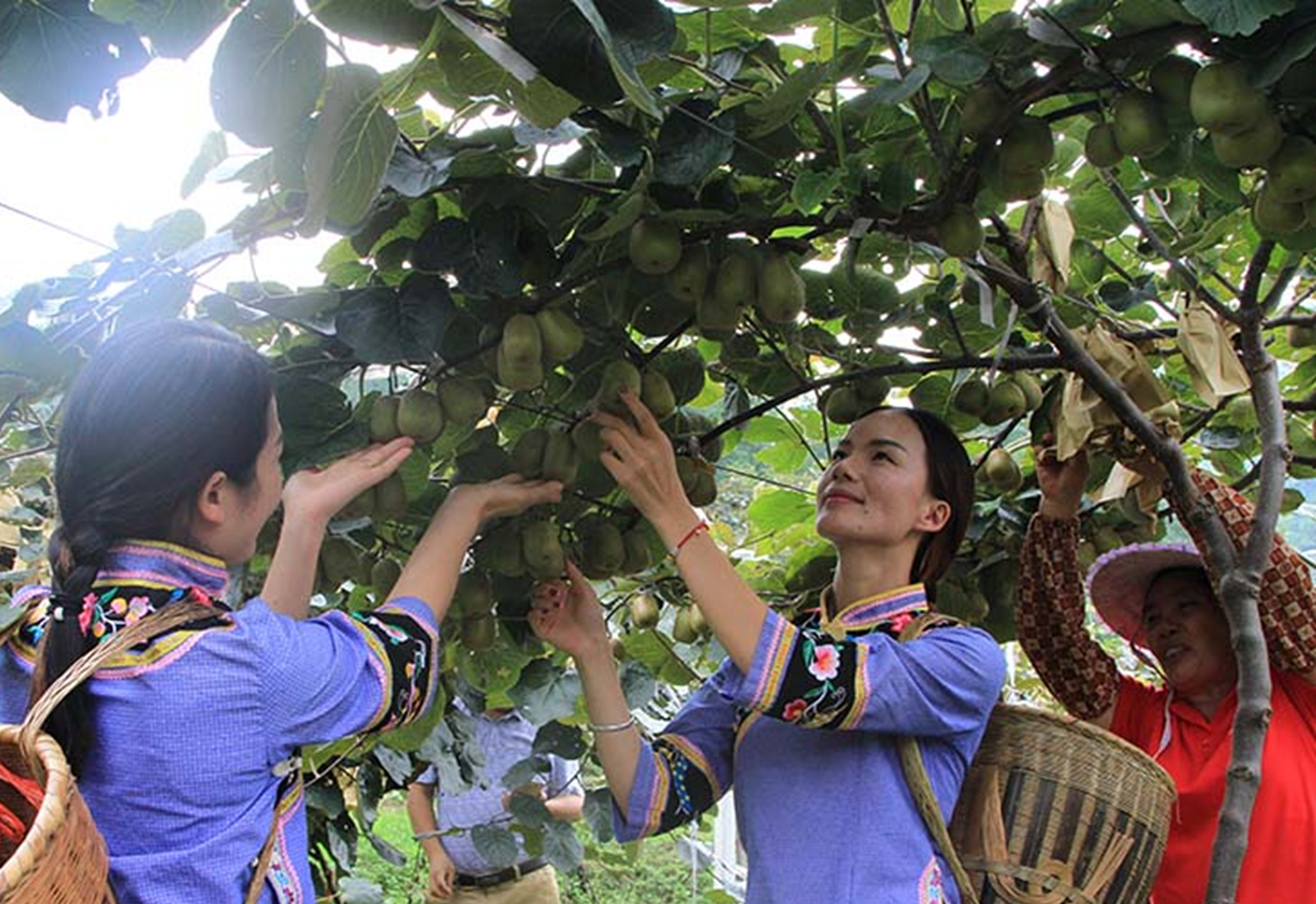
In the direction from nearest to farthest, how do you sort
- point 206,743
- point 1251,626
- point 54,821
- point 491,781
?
1. point 54,821
2. point 206,743
3. point 1251,626
4. point 491,781

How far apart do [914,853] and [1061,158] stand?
3.19 feet

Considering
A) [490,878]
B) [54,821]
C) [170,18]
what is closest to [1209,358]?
[170,18]

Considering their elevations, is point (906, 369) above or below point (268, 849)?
above

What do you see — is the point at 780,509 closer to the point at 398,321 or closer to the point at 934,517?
the point at 934,517

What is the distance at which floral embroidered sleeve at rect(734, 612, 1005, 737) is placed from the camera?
1.37m

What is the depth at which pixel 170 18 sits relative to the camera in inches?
35.0

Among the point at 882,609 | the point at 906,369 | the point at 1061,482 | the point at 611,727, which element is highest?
the point at 906,369

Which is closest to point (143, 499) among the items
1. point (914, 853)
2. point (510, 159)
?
point (510, 159)

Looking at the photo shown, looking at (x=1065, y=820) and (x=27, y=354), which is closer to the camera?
(x=27, y=354)

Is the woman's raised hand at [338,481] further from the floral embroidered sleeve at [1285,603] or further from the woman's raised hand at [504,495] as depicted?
the floral embroidered sleeve at [1285,603]

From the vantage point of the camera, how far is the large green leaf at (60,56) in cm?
90

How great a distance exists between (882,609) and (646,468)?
36 cm

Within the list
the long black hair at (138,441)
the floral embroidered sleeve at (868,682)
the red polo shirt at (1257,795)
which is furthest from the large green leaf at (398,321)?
the red polo shirt at (1257,795)

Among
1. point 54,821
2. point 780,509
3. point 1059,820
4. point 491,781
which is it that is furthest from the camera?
point 491,781
